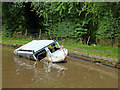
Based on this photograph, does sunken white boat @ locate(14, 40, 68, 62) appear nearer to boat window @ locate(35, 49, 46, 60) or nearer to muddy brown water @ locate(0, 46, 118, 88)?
boat window @ locate(35, 49, 46, 60)

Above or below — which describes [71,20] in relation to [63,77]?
above

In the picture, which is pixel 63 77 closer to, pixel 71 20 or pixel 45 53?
pixel 45 53

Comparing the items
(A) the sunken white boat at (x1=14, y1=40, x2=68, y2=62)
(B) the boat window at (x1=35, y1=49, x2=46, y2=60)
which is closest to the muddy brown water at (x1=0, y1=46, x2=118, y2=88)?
(A) the sunken white boat at (x1=14, y1=40, x2=68, y2=62)

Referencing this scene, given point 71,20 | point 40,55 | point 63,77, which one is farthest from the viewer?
point 71,20

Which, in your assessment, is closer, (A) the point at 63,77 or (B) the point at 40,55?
(A) the point at 63,77

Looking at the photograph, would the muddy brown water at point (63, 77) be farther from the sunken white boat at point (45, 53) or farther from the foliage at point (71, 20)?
the foliage at point (71, 20)

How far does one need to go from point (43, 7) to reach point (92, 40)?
7.26m

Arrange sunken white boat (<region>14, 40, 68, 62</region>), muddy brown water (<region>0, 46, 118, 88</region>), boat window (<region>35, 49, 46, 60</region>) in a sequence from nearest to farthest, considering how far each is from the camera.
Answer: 1. muddy brown water (<region>0, 46, 118, 88</region>)
2. sunken white boat (<region>14, 40, 68, 62</region>)
3. boat window (<region>35, 49, 46, 60</region>)

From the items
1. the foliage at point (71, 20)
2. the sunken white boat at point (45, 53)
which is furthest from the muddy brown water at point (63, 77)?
the foliage at point (71, 20)

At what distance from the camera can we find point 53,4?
58.4ft

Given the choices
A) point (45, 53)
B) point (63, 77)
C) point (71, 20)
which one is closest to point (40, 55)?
point (45, 53)

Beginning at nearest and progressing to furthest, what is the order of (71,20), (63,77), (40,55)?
A: (63,77) → (40,55) → (71,20)

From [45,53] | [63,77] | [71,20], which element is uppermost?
[71,20]

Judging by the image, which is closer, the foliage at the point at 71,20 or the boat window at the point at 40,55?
the boat window at the point at 40,55
